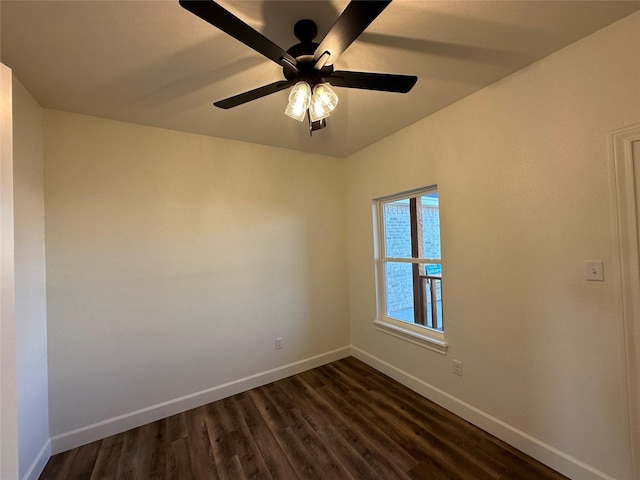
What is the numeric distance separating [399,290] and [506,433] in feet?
4.79

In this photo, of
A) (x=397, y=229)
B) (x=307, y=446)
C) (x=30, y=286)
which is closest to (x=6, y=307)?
(x=30, y=286)

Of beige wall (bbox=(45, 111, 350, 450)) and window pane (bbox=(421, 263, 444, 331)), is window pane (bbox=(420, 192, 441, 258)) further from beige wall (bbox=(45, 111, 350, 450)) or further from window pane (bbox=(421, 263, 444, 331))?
beige wall (bbox=(45, 111, 350, 450))


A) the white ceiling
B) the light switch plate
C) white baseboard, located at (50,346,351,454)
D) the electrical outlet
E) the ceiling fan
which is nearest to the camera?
the ceiling fan

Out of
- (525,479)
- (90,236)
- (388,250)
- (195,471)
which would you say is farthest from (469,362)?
(90,236)

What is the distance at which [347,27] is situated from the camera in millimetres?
987

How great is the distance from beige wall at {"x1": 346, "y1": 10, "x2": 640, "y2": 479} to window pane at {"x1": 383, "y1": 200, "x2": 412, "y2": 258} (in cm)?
62

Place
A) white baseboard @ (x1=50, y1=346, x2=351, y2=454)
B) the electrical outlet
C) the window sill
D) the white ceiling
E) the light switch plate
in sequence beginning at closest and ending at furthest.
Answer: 1. the white ceiling
2. the light switch plate
3. white baseboard @ (x1=50, y1=346, x2=351, y2=454)
4. the electrical outlet
5. the window sill

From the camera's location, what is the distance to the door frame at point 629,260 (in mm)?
1361

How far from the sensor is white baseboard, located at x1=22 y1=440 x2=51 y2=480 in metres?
1.64

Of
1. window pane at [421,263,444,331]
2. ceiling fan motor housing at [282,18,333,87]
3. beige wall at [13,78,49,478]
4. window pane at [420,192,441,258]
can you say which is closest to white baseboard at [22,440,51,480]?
beige wall at [13,78,49,478]

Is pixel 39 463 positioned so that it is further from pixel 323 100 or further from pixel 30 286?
pixel 323 100

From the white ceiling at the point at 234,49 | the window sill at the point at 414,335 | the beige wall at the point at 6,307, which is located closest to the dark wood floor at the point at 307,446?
the window sill at the point at 414,335

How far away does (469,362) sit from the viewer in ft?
6.91

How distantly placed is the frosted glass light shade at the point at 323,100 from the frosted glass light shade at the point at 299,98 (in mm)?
36
